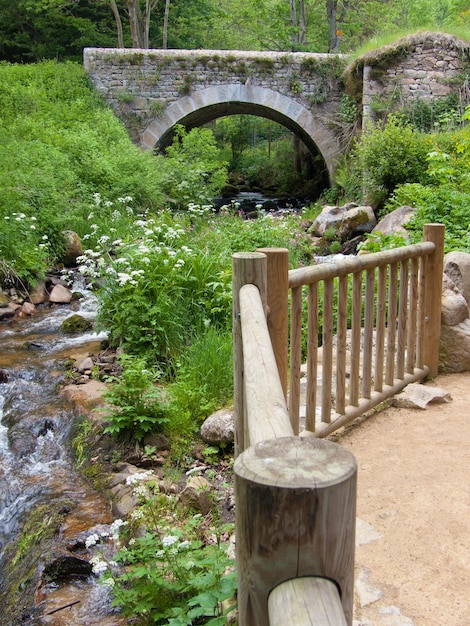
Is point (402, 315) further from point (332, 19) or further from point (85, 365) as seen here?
point (332, 19)

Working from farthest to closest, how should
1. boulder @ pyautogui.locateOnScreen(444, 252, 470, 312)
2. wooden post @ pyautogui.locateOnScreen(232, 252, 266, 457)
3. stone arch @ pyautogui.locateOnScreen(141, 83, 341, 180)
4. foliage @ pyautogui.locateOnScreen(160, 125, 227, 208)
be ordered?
stone arch @ pyautogui.locateOnScreen(141, 83, 341, 180), foliage @ pyautogui.locateOnScreen(160, 125, 227, 208), boulder @ pyautogui.locateOnScreen(444, 252, 470, 312), wooden post @ pyautogui.locateOnScreen(232, 252, 266, 457)

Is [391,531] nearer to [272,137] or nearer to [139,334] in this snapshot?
[139,334]

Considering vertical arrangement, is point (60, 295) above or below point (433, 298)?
below

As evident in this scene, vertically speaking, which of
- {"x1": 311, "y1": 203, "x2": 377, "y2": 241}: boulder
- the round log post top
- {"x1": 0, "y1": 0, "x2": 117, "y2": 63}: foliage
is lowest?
{"x1": 311, "y1": 203, "x2": 377, "y2": 241}: boulder

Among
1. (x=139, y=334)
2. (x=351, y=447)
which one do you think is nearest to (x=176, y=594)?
(x=351, y=447)

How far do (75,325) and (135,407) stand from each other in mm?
2699

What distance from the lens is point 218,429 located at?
3.99 metres

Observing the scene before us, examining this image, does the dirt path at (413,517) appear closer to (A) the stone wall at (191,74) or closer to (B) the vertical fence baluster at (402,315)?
(B) the vertical fence baluster at (402,315)

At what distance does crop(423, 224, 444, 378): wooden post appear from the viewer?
3.89 metres

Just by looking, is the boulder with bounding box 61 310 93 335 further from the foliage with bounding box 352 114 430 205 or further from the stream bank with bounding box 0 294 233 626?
the foliage with bounding box 352 114 430 205

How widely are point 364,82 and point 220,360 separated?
10298mm

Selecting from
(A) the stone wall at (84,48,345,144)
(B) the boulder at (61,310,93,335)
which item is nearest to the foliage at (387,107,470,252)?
(B) the boulder at (61,310,93,335)

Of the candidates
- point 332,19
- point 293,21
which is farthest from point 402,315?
point 293,21

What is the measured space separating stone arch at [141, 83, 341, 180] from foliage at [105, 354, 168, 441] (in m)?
11.4
